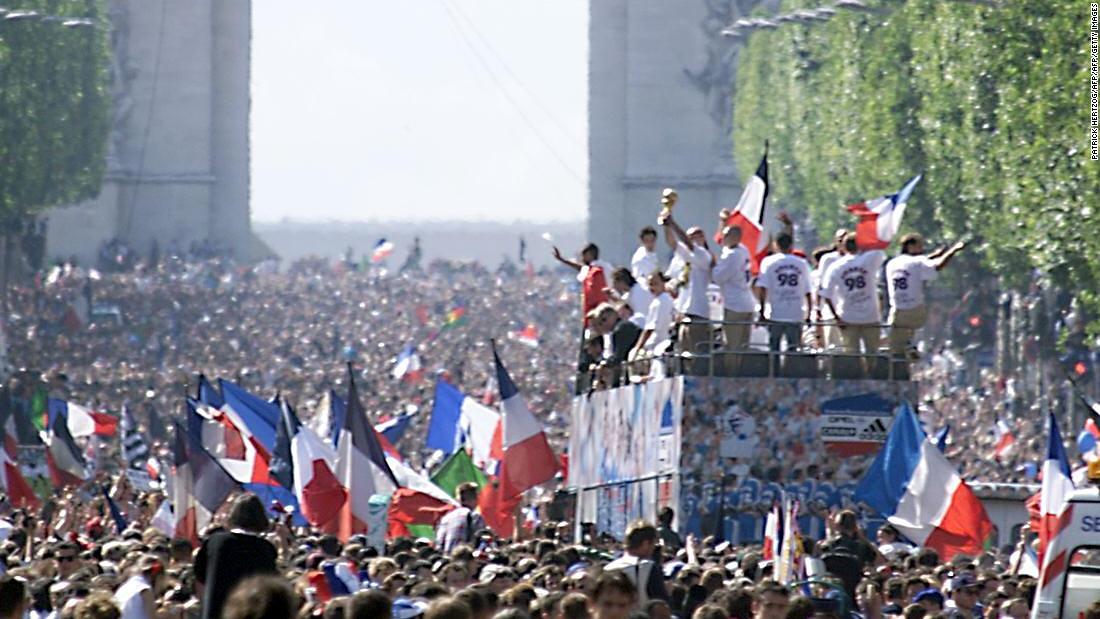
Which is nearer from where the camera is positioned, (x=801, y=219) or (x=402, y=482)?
(x=402, y=482)

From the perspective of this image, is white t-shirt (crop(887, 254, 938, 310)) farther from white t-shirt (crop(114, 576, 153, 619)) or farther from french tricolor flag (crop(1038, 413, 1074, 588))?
white t-shirt (crop(114, 576, 153, 619))

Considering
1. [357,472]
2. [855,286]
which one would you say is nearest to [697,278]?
[855,286]

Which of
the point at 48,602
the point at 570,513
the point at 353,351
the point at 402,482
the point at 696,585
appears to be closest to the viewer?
the point at 48,602

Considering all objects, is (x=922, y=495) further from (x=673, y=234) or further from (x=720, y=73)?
(x=720, y=73)

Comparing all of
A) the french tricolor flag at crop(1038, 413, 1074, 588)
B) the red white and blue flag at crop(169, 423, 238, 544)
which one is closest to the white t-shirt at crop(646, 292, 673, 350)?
the red white and blue flag at crop(169, 423, 238, 544)

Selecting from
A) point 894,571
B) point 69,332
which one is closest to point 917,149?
point 69,332

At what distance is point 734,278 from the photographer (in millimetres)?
25531

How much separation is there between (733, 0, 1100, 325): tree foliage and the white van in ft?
70.5

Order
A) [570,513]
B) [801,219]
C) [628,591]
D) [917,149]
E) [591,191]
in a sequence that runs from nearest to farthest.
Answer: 1. [628,591]
2. [570,513]
3. [917,149]
4. [801,219]
5. [591,191]

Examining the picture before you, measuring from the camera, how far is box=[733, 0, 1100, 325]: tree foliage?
4088 cm

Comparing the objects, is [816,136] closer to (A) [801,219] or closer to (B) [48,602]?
(A) [801,219]

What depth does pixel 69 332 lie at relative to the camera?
73.8 m

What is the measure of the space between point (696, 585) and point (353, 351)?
5358 cm

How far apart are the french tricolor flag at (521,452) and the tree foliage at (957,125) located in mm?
12452
